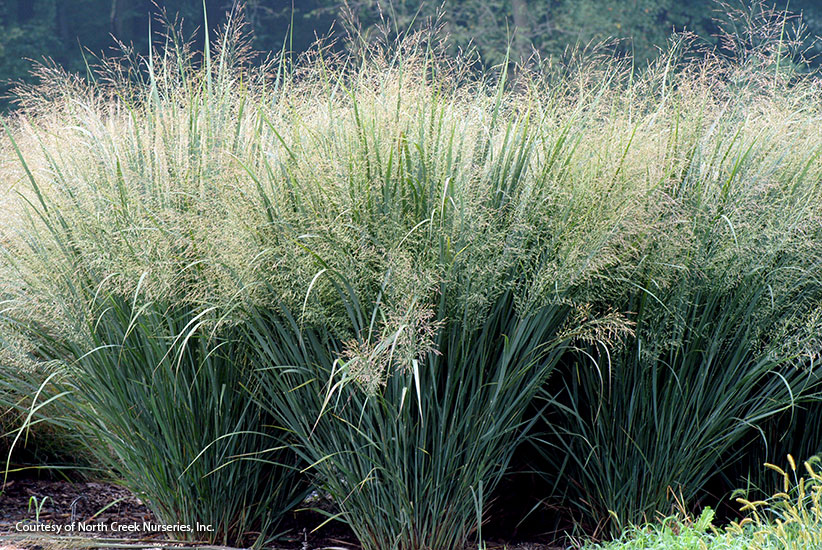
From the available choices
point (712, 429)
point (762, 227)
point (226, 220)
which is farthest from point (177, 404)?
point (762, 227)

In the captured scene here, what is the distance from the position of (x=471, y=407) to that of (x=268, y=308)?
71cm

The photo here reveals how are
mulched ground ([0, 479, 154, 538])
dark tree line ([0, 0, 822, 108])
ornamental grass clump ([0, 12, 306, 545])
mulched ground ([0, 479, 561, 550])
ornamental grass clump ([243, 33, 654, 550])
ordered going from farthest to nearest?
dark tree line ([0, 0, 822, 108]), mulched ground ([0, 479, 154, 538]), mulched ground ([0, 479, 561, 550]), ornamental grass clump ([0, 12, 306, 545]), ornamental grass clump ([243, 33, 654, 550])

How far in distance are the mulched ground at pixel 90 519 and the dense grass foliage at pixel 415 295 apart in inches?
6.3

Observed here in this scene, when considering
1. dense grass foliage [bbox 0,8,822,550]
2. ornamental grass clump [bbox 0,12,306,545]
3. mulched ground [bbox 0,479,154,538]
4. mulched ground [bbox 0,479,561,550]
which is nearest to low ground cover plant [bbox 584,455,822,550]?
dense grass foliage [bbox 0,8,822,550]

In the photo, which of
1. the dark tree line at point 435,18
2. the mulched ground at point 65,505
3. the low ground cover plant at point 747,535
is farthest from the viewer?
the dark tree line at point 435,18

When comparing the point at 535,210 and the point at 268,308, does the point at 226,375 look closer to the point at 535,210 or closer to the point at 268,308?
the point at 268,308

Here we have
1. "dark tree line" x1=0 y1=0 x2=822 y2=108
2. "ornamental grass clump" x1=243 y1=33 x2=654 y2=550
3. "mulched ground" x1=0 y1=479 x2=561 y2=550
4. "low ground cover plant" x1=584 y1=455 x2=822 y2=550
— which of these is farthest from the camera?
"dark tree line" x1=0 y1=0 x2=822 y2=108

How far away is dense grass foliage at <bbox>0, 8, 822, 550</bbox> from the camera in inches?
90.0

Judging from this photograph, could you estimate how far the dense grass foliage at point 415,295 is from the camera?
229 centimetres

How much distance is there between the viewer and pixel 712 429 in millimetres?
2516

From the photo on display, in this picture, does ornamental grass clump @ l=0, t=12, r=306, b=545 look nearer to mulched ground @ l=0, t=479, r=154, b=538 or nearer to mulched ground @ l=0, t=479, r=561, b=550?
mulched ground @ l=0, t=479, r=561, b=550

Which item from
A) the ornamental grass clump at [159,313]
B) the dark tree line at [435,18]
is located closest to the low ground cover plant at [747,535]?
the ornamental grass clump at [159,313]

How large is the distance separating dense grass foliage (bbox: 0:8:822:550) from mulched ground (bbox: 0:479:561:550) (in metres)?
0.16

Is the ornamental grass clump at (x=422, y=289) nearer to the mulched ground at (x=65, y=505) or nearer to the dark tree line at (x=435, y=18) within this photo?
the mulched ground at (x=65, y=505)
